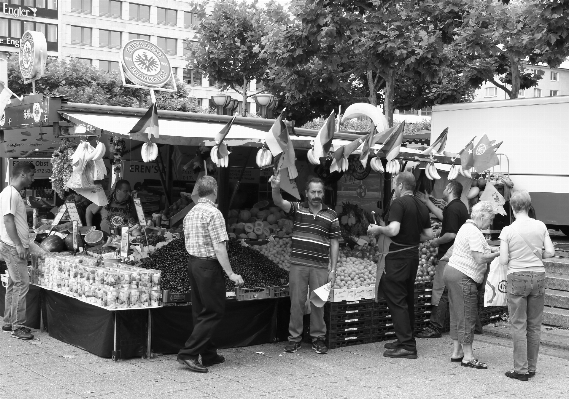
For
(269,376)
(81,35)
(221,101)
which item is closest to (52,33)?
(81,35)

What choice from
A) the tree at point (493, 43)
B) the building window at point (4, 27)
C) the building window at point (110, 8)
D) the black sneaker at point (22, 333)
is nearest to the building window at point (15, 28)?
the building window at point (4, 27)

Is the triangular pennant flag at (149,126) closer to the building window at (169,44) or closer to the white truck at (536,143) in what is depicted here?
the white truck at (536,143)

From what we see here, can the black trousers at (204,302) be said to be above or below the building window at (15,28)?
below

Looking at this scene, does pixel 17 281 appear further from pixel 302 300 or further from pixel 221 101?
pixel 221 101

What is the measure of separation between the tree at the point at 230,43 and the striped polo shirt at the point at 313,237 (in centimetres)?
1867

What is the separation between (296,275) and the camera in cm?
754

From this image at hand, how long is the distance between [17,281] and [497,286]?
5.17m

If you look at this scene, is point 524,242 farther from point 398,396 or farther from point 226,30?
point 226,30

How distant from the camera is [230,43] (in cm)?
2630

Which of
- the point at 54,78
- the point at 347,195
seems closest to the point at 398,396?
the point at 347,195

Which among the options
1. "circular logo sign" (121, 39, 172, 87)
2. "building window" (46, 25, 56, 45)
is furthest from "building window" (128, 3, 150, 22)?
"circular logo sign" (121, 39, 172, 87)

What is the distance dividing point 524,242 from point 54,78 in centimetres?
3946

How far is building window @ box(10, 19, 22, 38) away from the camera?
58.6 metres

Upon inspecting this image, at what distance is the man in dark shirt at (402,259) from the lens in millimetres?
7480
